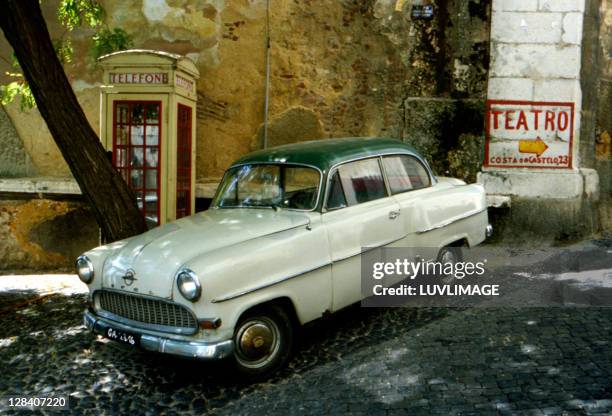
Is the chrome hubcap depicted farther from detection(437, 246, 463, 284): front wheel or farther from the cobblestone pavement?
detection(437, 246, 463, 284): front wheel

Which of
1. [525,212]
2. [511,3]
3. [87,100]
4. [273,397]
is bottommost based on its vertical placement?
[273,397]

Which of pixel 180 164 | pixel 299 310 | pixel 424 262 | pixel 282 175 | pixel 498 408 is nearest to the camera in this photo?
pixel 498 408

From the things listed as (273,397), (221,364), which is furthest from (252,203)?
(273,397)

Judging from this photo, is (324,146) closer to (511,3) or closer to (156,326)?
(156,326)

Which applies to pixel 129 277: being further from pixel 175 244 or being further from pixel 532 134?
pixel 532 134

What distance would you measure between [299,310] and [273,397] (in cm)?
68

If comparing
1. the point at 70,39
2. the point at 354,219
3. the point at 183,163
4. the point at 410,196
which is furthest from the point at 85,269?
the point at 70,39

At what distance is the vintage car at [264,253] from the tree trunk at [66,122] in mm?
1282

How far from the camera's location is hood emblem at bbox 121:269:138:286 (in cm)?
418

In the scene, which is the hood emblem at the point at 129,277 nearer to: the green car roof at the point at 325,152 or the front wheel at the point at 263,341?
the front wheel at the point at 263,341

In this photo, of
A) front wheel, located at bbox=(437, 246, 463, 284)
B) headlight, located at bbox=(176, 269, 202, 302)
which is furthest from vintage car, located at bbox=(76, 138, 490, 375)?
front wheel, located at bbox=(437, 246, 463, 284)

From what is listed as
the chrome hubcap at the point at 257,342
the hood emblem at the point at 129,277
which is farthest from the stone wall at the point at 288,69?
the chrome hubcap at the point at 257,342

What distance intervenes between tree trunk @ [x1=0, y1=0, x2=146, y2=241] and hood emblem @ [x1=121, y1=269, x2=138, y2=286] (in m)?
1.97

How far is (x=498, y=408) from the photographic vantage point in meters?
3.58
